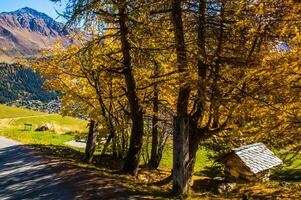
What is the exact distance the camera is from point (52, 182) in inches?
523

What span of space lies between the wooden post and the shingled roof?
31.2ft

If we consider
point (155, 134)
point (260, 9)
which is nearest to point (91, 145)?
point (155, 134)

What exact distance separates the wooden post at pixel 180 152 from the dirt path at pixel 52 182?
133cm

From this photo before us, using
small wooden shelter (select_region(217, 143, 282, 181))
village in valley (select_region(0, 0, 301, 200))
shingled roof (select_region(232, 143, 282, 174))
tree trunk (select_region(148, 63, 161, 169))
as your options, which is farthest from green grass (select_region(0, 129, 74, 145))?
shingled roof (select_region(232, 143, 282, 174))

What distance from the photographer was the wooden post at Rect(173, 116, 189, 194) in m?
12.2

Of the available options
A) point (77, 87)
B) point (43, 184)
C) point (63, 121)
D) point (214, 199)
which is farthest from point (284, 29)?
point (63, 121)

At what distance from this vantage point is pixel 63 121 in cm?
9619

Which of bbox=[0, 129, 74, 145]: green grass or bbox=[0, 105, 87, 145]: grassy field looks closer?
bbox=[0, 129, 74, 145]: green grass

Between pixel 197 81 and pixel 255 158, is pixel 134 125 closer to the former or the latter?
pixel 197 81

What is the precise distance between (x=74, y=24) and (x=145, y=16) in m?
2.29

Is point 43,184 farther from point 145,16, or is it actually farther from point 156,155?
point 156,155

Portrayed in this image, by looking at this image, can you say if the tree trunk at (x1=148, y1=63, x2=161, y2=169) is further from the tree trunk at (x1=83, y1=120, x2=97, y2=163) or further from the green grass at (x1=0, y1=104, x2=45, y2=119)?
the green grass at (x1=0, y1=104, x2=45, y2=119)

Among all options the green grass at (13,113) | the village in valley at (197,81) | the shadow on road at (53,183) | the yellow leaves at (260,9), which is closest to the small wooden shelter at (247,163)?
the village in valley at (197,81)

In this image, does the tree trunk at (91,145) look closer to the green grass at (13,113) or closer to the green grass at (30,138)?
the green grass at (30,138)
